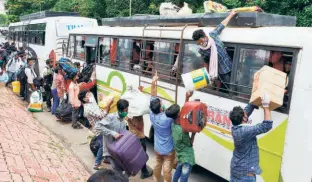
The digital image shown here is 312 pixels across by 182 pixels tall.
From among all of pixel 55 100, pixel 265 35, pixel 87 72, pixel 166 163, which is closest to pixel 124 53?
pixel 87 72

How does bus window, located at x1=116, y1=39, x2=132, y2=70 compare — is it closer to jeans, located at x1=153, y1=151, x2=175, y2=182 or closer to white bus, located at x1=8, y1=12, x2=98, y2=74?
jeans, located at x1=153, y1=151, x2=175, y2=182

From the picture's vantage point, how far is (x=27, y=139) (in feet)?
18.8

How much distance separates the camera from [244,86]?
14.7ft

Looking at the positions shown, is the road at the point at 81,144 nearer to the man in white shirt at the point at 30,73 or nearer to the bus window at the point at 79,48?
the man in white shirt at the point at 30,73

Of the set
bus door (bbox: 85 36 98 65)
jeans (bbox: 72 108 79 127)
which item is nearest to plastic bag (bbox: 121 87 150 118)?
jeans (bbox: 72 108 79 127)

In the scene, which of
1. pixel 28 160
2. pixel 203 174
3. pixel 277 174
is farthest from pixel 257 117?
pixel 28 160

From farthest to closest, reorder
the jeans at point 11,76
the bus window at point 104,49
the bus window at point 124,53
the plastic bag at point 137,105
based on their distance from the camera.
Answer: the jeans at point 11,76, the bus window at point 104,49, the bus window at point 124,53, the plastic bag at point 137,105

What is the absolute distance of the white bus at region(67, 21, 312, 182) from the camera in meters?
3.80

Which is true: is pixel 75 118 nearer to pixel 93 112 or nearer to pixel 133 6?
pixel 93 112

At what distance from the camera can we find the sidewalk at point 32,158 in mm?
4203

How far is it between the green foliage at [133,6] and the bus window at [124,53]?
23.9 feet

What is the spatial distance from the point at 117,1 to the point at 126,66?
1440 centimetres

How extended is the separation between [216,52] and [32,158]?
3064 mm

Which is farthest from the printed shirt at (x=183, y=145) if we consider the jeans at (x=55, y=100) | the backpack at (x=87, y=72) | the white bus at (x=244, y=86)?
the jeans at (x=55, y=100)
